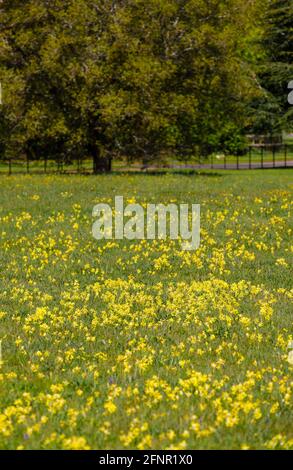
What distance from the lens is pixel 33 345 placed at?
8.05 metres

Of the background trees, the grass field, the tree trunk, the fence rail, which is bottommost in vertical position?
the grass field


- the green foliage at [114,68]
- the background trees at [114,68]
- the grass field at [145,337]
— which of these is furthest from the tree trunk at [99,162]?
the grass field at [145,337]

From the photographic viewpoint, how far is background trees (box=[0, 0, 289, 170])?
33.8 m

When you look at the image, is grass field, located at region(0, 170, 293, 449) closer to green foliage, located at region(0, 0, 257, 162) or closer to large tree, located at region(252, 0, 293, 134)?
green foliage, located at region(0, 0, 257, 162)

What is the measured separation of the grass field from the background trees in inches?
676

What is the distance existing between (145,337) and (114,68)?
27762 mm


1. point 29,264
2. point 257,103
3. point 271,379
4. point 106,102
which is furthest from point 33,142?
point 271,379

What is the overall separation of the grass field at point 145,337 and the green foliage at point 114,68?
56.5 ft

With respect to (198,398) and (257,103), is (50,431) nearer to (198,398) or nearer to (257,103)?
(198,398)

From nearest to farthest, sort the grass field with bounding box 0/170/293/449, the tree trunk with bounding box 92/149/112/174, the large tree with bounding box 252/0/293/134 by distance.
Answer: the grass field with bounding box 0/170/293/449, the tree trunk with bounding box 92/149/112/174, the large tree with bounding box 252/0/293/134

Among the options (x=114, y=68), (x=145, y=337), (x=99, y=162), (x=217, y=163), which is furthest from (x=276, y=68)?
(x=145, y=337)

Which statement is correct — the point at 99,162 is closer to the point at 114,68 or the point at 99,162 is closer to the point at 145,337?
the point at 114,68

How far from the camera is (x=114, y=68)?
34.7 metres

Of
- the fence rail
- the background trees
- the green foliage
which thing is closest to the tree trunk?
the background trees
